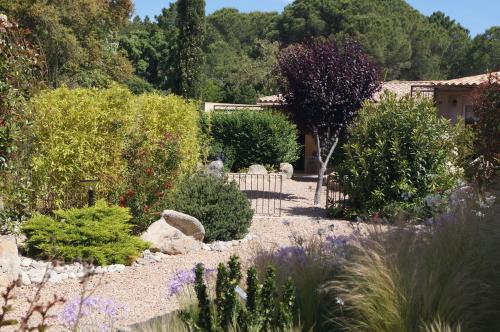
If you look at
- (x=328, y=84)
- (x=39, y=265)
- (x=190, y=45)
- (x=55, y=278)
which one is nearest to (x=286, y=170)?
(x=328, y=84)

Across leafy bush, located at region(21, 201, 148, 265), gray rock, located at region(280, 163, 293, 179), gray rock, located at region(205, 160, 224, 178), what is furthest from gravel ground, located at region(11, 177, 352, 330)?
gray rock, located at region(280, 163, 293, 179)

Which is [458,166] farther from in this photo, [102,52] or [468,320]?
[102,52]

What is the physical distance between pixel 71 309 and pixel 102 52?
79.3ft

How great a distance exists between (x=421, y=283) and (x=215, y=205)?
5.96m

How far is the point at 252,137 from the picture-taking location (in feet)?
73.9

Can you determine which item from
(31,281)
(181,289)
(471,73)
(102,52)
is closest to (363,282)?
(181,289)

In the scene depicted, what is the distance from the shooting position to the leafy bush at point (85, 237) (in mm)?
8086

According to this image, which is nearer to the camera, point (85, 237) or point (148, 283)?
point (148, 283)

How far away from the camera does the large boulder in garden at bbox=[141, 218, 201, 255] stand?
360 inches

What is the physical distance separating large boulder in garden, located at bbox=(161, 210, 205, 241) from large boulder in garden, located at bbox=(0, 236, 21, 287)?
2526 mm

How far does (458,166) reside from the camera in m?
12.1

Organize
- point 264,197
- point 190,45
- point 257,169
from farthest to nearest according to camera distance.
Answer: point 190,45, point 257,169, point 264,197

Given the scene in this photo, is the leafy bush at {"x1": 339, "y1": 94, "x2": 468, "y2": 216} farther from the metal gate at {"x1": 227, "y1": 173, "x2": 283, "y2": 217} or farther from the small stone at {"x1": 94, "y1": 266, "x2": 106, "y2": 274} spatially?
the small stone at {"x1": 94, "y1": 266, "x2": 106, "y2": 274}

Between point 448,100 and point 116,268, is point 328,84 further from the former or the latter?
point 448,100
